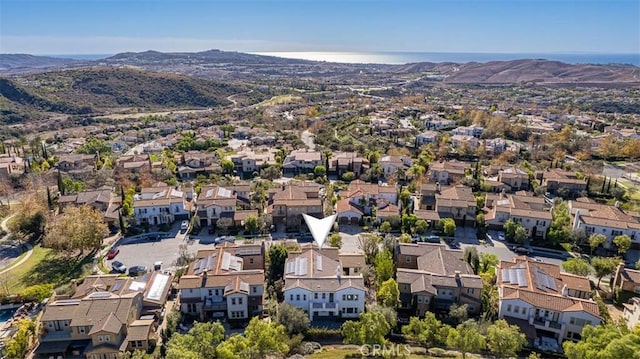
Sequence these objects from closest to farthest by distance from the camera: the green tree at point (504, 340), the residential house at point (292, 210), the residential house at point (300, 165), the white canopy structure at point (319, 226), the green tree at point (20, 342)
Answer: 1. the green tree at point (504, 340)
2. the green tree at point (20, 342)
3. the white canopy structure at point (319, 226)
4. the residential house at point (292, 210)
5. the residential house at point (300, 165)

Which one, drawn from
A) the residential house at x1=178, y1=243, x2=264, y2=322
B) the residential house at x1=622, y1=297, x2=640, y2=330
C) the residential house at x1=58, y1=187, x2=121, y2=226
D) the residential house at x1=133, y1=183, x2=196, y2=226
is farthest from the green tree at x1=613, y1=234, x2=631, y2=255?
the residential house at x1=58, y1=187, x2=121, y2=226

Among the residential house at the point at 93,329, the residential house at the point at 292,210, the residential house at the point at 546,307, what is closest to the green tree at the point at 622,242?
the residential house at the point at 546,307

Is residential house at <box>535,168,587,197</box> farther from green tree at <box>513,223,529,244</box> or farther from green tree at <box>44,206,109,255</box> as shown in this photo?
green tree at <box>44,206,109,255</box>

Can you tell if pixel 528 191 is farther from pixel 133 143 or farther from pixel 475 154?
pixel 133 143

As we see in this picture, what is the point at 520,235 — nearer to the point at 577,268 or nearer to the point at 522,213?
the point at 522,213

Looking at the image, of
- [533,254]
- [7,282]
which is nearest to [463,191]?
[533,254]

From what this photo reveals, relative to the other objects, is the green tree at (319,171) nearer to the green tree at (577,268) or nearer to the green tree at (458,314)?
the green tree at (458,314)

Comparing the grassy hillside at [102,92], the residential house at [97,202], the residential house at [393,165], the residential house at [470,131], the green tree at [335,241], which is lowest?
the green tree at [335,241]
